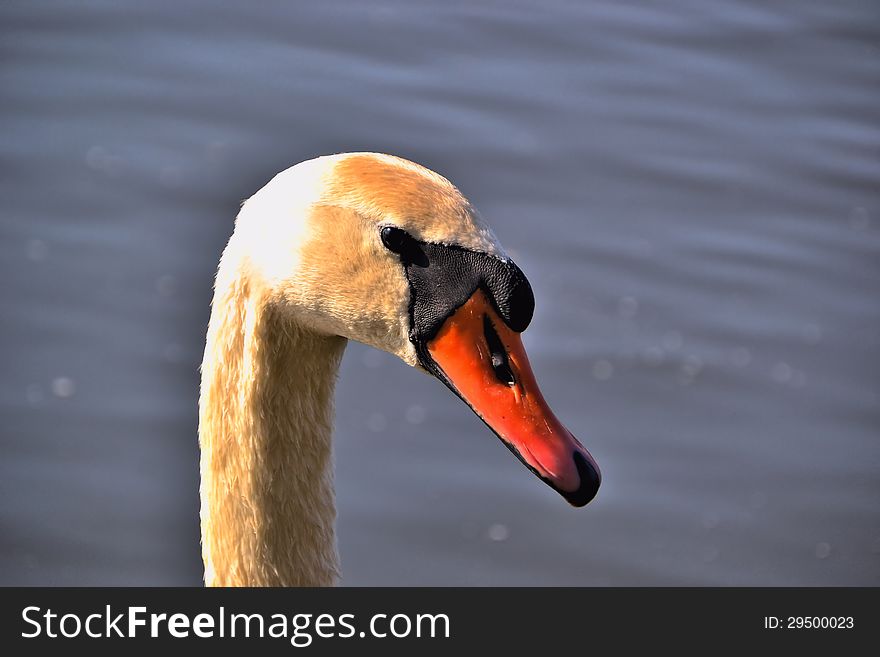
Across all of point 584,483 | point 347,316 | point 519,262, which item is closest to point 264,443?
point 347,316

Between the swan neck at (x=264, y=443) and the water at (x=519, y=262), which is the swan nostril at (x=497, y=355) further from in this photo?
the water at (x=519, y=262)

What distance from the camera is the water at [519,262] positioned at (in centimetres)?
579

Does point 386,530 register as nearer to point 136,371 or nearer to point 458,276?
point 136,371

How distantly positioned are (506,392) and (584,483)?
0.87ft

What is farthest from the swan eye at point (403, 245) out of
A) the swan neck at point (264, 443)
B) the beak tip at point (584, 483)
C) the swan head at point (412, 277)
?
the beak tip at point (584, 483)

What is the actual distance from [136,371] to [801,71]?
4.99 metres

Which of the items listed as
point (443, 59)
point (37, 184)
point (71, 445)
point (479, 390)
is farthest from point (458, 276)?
point (443, 59)

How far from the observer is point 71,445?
595cm

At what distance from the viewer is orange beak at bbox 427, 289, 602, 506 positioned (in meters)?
3.18

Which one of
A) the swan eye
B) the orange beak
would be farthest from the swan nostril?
the swan eye

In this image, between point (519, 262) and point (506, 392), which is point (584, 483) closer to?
point (506, 392)

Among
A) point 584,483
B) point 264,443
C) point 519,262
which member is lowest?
point 584,483

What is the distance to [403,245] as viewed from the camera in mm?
3137

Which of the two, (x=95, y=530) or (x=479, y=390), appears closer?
(x=479, y=390)
